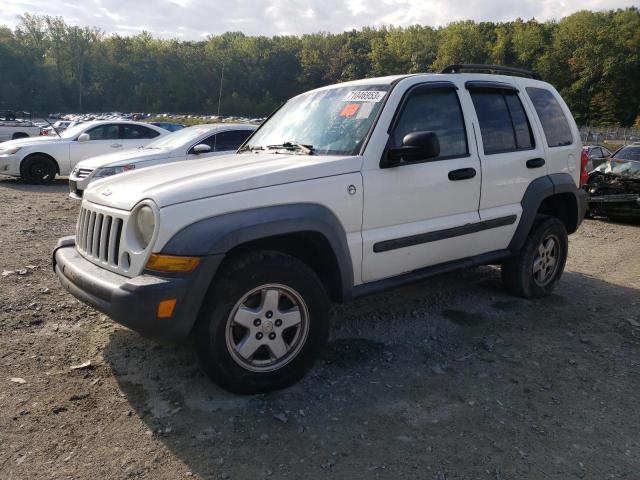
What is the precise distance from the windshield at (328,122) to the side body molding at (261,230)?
1.97 feet

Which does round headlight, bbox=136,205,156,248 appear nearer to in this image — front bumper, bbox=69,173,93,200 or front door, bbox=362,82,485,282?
front door, bbox=362,82,485,282

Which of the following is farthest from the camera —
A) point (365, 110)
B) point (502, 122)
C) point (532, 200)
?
point (532, 200)

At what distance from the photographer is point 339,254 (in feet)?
10.8

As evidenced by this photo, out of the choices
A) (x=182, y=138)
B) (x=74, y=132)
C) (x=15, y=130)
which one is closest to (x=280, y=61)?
(x=15, y=130)

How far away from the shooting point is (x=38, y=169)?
12219 millimetres

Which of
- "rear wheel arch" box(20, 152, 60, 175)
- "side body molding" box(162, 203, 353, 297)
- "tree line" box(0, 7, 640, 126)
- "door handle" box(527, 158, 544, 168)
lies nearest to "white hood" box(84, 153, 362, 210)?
"side body molding" box(162, 203, 353, 297)

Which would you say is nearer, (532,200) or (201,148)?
(532,200)

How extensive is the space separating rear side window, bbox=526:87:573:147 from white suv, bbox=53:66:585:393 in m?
0.06

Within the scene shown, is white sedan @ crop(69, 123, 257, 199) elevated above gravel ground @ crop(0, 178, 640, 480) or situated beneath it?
elevated above

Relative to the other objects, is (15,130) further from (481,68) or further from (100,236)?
(481,68)

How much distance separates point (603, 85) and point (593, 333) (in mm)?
87779

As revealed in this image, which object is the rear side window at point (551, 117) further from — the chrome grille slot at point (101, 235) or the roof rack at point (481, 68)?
the chrome grille slot at point (101, 235)

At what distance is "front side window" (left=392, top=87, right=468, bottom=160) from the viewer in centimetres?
380

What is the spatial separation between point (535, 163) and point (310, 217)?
2.52 m
